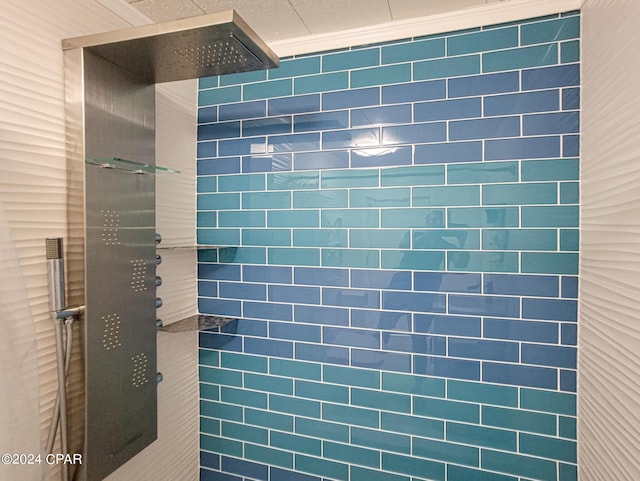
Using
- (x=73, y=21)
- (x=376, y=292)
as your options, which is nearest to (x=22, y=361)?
(x=73, y=21)

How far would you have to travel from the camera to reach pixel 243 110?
1.48 meters

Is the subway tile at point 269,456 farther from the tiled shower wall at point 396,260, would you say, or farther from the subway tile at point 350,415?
the subway tile at point 350,415

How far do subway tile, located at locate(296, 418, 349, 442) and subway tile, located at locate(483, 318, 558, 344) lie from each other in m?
0.64

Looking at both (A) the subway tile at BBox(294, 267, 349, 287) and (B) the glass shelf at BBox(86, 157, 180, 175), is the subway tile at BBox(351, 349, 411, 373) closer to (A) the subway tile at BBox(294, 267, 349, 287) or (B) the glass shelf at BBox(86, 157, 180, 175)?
(A) the subway tile at BBox(294, 267, 349, 287)

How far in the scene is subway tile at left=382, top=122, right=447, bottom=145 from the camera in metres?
1.25

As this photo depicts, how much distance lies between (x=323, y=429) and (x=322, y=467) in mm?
146

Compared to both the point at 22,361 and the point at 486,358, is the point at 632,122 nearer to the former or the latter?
the point at 486,358

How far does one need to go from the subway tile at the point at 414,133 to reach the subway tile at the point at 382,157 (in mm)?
28

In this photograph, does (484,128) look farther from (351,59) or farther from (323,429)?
(323,429)

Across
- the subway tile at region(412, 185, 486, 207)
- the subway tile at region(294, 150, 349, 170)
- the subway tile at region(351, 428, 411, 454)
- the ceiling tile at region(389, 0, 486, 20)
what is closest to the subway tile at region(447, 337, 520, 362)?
the subway tile at region(351, 428, 411, 454)

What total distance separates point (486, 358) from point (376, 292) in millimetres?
422

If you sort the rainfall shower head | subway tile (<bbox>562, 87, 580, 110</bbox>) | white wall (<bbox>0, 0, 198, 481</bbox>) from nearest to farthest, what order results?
white wall (<bbox>0, 0, 198, 481</bbox>) < the rainfall shower head < subway tile (<bbox>562, 87, 580, 110</bbox>)

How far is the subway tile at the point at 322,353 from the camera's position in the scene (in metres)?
1.37

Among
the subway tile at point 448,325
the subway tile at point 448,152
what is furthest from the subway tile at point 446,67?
the subway tile at point 448,325
